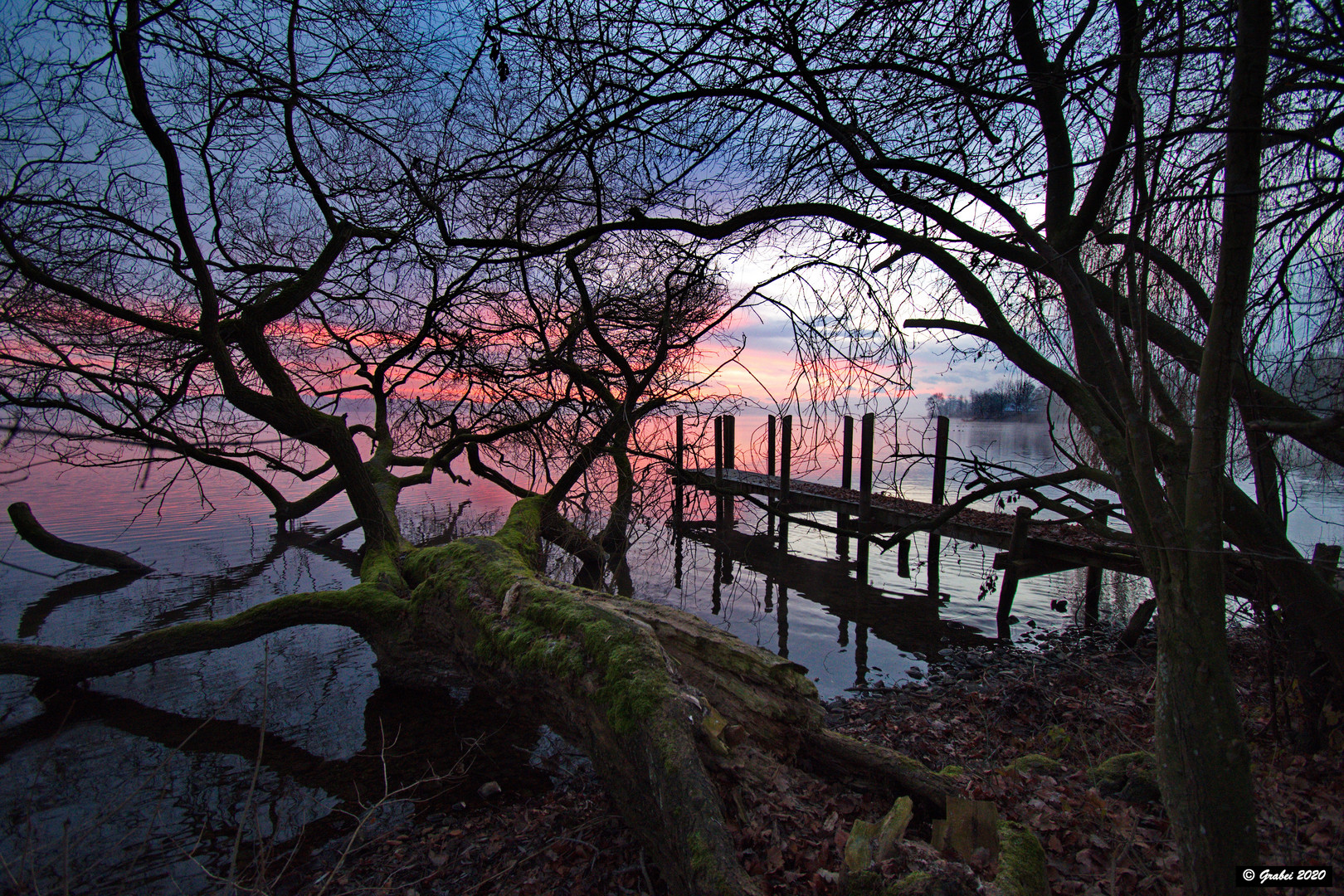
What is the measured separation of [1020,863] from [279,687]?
833cm

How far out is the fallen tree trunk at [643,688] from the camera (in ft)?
9.44

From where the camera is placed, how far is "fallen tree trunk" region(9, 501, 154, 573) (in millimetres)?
10656

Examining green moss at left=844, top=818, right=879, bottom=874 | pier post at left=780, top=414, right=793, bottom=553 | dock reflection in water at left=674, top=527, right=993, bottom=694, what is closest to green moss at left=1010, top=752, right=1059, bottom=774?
green moss at left=844, top=818, right=879, bottom=874

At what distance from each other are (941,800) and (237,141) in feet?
27.5

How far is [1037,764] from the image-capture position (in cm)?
441

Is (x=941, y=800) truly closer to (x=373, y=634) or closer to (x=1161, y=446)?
(x=1161, y=446)

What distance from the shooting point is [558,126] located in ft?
11.1

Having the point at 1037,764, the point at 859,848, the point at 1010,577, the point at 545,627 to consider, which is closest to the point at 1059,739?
the point at 1037,764

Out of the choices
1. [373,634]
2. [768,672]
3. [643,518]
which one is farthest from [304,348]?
[768,672]

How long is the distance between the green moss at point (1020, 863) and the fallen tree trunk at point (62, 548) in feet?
48.0

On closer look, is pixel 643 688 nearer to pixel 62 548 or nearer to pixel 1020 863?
pixel 1020 863

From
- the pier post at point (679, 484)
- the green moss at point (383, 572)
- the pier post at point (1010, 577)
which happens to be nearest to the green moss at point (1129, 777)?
the pier post at point (679, 484)

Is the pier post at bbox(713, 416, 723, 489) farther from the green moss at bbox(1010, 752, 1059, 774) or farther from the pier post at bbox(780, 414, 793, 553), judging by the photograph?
the green moss at bbox(1010, 752, 1059, 774)

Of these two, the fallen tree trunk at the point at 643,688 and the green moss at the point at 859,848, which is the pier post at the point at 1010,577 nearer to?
the fallen tree trunk at the point at 643,688
